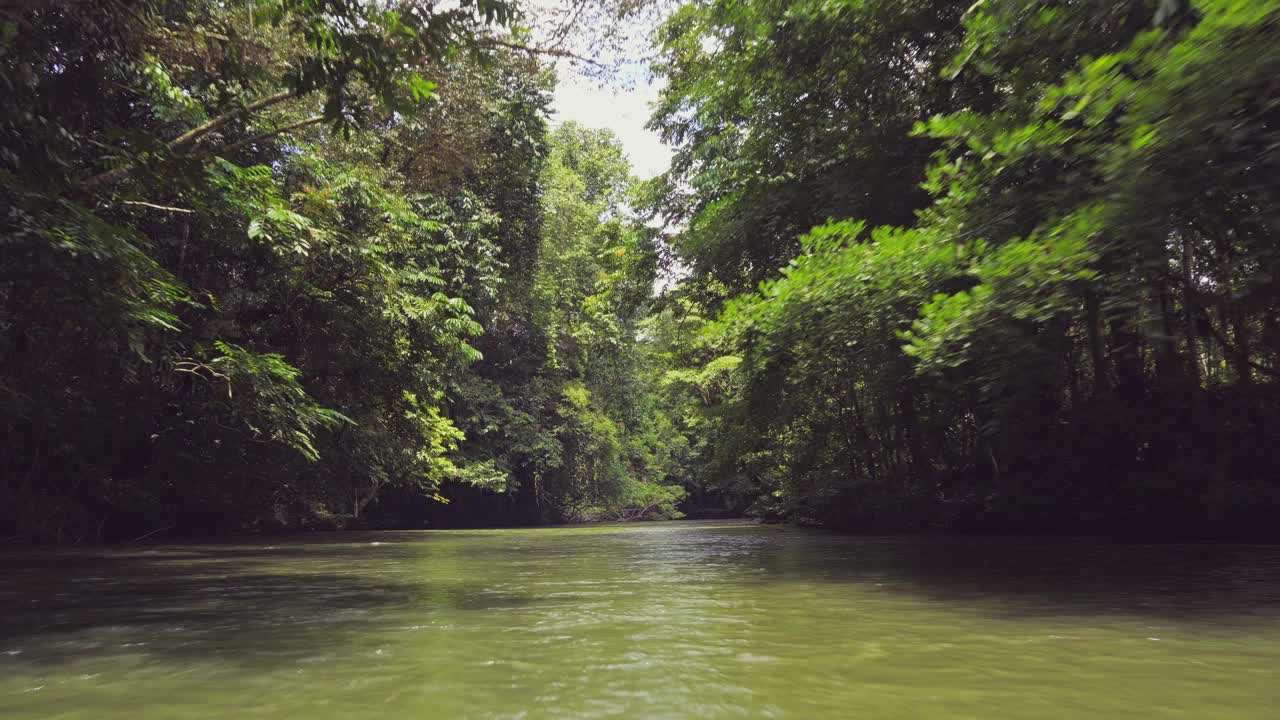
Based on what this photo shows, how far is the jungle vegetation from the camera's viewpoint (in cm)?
451

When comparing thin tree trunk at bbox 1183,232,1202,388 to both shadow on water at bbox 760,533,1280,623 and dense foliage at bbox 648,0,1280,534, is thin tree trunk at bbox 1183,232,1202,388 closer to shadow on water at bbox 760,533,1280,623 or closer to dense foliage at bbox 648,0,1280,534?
dense foliage at bbox 648,0,1280,534

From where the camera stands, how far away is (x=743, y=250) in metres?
11.6

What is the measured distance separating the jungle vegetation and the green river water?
1918mm

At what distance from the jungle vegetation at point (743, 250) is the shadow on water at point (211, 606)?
255 cm

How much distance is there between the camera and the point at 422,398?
16.2 meters

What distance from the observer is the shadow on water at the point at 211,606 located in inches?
122

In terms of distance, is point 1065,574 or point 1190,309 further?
point 1190,309

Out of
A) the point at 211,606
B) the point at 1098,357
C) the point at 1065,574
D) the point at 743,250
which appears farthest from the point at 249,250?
the point at 1098,357

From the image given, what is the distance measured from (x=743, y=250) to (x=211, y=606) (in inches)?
354

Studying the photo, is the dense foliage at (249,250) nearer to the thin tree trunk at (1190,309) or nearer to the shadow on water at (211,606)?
the shadow on water at (211,606)

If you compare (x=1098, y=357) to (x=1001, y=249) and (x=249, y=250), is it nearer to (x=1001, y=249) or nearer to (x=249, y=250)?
(x=1001, y=249)

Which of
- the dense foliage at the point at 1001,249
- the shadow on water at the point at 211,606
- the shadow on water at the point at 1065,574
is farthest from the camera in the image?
the dense foliage at the point at 1001,249

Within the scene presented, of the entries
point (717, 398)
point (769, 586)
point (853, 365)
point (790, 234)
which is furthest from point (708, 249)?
point (717, 398)

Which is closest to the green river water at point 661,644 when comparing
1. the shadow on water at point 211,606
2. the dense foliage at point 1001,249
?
the shadow on water at point 211,606
